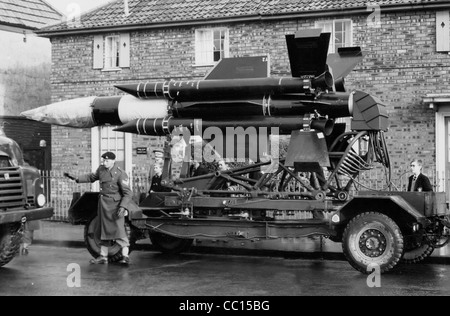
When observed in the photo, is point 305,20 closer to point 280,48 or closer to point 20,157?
point 280,48

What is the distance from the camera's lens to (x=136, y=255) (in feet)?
45.2

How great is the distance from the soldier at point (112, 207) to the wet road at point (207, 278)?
399mm

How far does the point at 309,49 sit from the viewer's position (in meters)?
11.9

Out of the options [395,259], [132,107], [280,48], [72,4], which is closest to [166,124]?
[132,107]

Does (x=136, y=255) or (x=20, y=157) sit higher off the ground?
(x=20, y=157)

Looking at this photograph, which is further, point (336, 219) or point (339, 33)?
point (339, 33)

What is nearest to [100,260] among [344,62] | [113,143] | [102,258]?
[102,258]

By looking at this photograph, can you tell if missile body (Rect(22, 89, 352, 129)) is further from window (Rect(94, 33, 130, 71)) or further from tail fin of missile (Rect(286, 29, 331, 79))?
window (Rect(94, 33, 130, 71))

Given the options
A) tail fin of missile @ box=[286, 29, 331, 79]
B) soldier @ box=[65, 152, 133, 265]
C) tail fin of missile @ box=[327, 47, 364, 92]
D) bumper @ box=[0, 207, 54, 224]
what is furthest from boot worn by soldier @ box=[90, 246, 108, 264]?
tail fin of missile @ box=[327, 47, 364, 92]

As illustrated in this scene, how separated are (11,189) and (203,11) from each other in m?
11.5

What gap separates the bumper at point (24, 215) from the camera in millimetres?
10789

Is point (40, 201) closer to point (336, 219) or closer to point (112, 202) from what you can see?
point (112, 202)

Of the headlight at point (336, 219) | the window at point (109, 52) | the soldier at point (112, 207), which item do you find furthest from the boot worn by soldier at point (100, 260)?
the window at point (109, 52)
